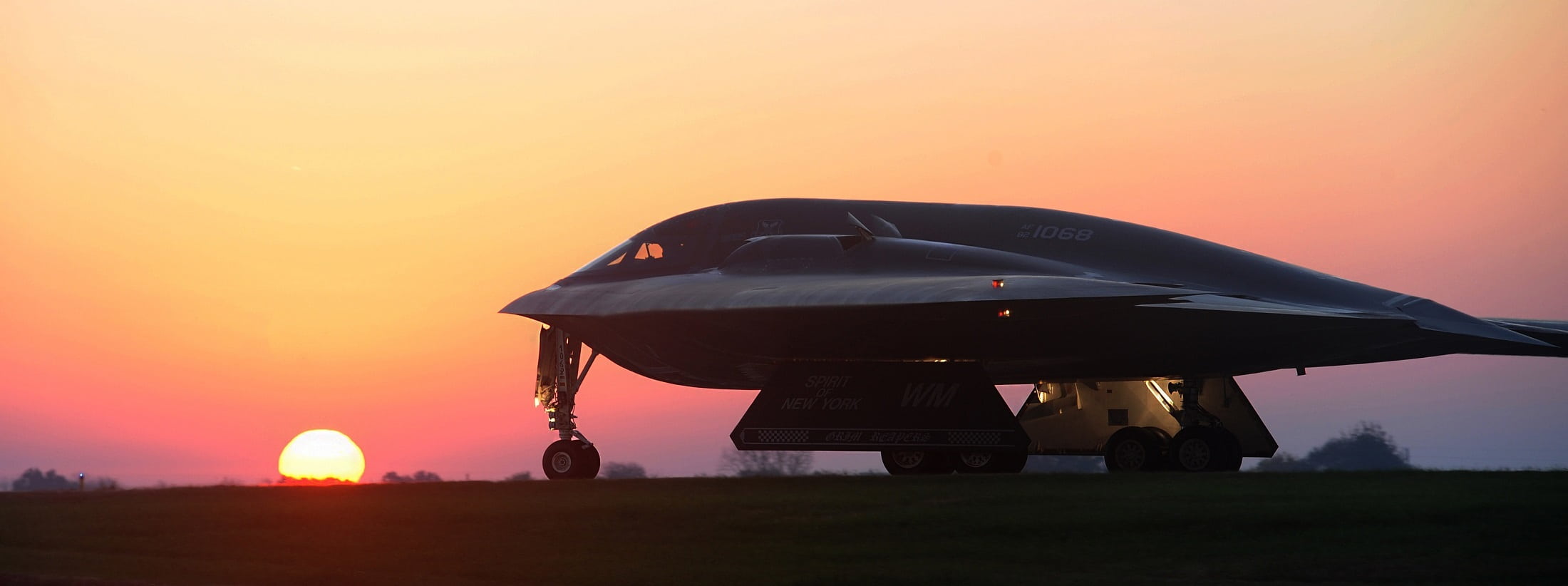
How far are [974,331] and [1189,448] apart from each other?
3632 mm

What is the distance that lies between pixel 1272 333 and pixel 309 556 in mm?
12720

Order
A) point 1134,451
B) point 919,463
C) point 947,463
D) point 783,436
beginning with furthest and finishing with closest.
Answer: point 919,463, point 947,463, point 1134,451, point 783,436

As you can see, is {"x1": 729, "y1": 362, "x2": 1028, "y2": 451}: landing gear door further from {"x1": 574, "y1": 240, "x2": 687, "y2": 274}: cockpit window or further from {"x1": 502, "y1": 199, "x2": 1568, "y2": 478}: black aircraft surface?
{"x1": 574, "y1": 240, "x2": 687, "y2": 274}: cockpit window

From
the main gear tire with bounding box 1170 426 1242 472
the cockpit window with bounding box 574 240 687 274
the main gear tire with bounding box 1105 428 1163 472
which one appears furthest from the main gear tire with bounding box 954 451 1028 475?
the cockpit window with bounding box 574 240 687 274

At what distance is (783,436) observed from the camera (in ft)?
72.5

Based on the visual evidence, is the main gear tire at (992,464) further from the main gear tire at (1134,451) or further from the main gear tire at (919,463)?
the main gear tire at (1134,451)

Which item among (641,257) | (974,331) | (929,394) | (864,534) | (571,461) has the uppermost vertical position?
(641,257)

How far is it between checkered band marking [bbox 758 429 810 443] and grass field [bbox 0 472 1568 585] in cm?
184

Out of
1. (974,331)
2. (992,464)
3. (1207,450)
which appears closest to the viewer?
(974,331)

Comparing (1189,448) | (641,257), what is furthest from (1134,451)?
(641,257)

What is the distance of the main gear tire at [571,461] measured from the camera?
972 inches

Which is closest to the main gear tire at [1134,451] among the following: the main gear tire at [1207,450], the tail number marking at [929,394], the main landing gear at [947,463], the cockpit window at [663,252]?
the main gear tire at [1207,450]

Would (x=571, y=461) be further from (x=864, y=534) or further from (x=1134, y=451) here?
(x=864, y=534)

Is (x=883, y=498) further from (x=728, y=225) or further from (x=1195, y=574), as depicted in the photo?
(x=728, y=225)
